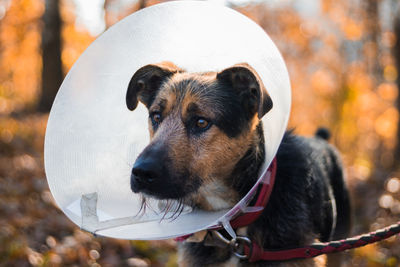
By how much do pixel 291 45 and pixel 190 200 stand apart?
23578 millimetres

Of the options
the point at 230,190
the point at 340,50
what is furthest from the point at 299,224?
the point at 340,50

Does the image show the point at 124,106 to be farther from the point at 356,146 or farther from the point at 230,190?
the point at 356,146

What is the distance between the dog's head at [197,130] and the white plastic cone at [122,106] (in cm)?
16

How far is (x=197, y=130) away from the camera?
2949mm

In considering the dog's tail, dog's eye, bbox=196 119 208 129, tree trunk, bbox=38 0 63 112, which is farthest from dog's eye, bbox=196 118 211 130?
tree trunk, bbox=38 0 63 112

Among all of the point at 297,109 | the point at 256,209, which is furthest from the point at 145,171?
the point at 297,109

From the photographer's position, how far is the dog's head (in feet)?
8.54

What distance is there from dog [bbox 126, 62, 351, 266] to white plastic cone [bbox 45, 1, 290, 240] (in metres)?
0.15

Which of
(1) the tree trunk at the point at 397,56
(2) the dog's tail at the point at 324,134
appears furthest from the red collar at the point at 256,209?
(1) the tree trunk at the point at 397,56

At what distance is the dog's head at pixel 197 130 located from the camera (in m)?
2.60

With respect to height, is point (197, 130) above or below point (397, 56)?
below

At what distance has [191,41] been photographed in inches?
129

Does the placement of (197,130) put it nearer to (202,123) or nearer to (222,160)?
(202,123)

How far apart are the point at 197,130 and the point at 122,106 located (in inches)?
31.7
